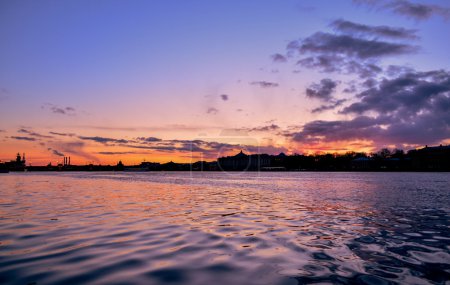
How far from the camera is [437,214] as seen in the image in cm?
2016

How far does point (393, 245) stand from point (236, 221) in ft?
25.5

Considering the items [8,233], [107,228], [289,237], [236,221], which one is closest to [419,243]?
[289,237]

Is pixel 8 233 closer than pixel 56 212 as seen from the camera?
Yes

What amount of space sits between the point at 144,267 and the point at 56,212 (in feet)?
48.1

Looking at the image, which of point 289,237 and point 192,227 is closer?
point 289,237

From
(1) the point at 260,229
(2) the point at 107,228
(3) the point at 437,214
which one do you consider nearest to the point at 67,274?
(2) the point at 107,228

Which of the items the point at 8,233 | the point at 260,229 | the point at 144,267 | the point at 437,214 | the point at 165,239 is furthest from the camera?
the point at 437,214

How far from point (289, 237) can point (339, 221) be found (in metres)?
5.50

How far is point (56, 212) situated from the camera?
2056 cm

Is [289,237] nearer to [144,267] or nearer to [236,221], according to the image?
[236,221]

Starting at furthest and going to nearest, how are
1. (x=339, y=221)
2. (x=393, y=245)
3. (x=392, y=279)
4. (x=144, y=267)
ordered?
(x=339, y=221), (x=393, y=245), (x=144, y=267), (x=392, y=279)

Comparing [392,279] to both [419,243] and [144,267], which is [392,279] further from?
[144,267]

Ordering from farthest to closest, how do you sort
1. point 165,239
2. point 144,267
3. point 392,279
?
point 165,239 → point 144,267 → point 392,279

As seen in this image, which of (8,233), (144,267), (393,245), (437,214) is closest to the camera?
(144,267)
